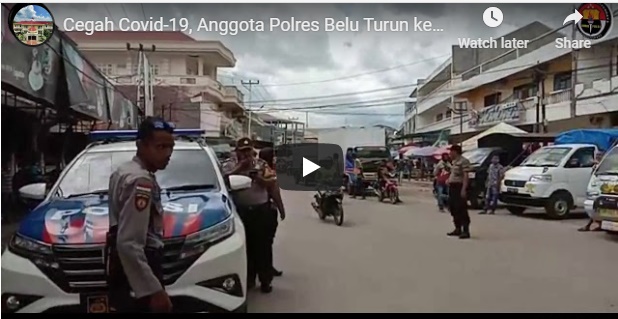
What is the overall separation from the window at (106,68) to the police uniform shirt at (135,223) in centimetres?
428

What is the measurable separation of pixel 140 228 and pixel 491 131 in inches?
417

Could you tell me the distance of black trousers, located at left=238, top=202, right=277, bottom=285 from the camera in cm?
473

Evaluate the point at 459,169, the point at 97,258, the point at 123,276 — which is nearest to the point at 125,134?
the point at 97,258

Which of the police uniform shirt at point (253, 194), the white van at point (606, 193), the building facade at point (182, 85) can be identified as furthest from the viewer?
the white van at point (606, 193)

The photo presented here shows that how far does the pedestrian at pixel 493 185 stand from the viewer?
399 inches

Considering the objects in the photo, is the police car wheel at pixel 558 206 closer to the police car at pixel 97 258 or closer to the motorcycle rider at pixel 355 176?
the motorcycle rider at pixel 355 176

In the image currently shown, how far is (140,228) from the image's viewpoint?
7.97 ft

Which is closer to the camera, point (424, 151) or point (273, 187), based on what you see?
point (273, 187)

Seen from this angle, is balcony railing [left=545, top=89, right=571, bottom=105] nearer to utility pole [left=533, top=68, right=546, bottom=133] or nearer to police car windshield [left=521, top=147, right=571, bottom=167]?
utility pole [left=533, top=68, right=546, bottom=133]

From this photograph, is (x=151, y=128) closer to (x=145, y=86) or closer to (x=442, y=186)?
(x=145, y=86)

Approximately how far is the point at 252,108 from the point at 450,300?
360cm

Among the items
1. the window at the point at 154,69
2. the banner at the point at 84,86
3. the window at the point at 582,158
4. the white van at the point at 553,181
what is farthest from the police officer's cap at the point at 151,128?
the window at the point at 582,158

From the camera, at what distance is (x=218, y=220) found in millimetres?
3309

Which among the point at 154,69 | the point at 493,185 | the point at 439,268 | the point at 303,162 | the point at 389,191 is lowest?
the point at 439,268
